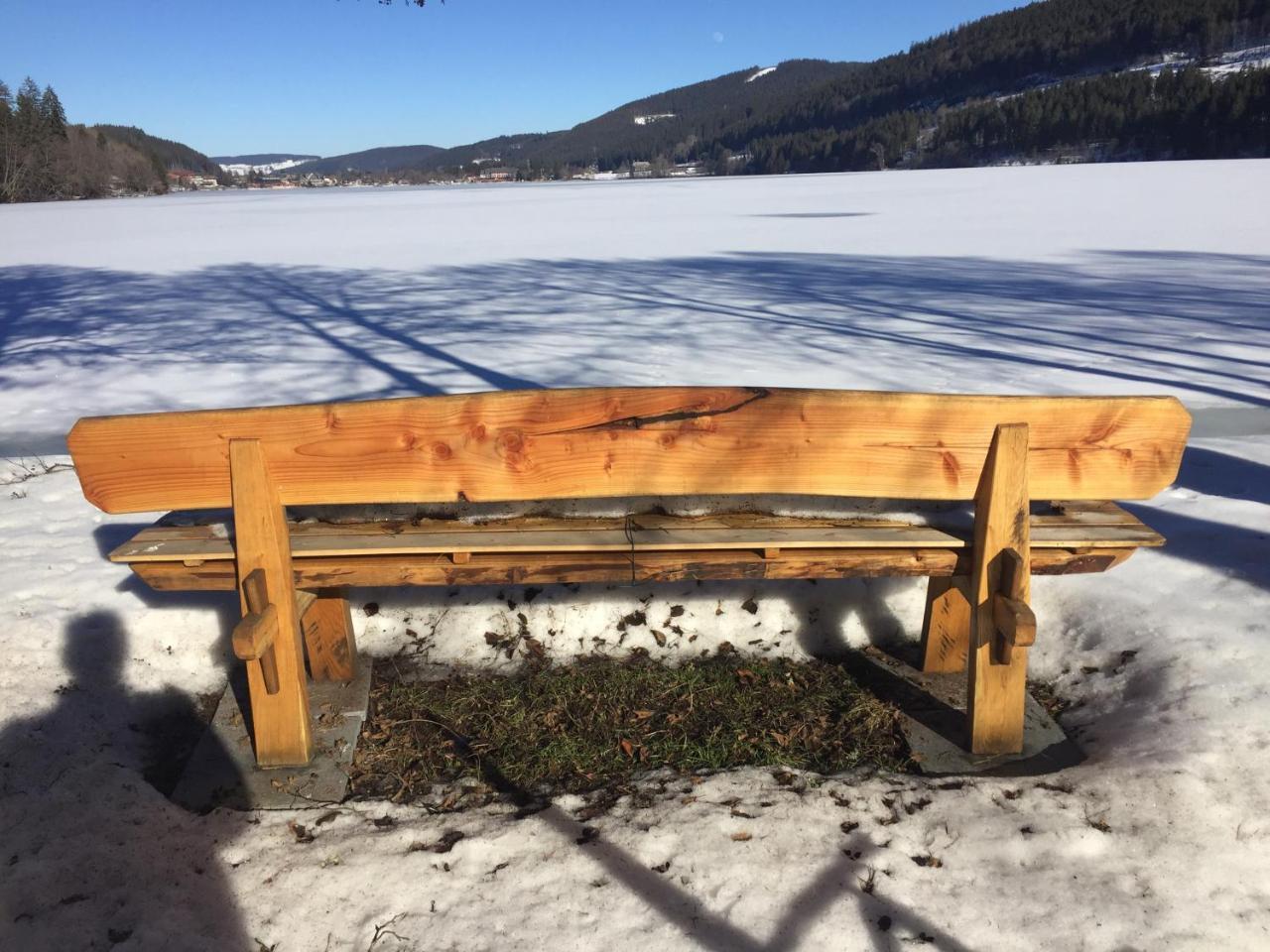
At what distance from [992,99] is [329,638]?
494ft

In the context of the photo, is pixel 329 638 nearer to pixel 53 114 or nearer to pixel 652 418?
pixel 652 418

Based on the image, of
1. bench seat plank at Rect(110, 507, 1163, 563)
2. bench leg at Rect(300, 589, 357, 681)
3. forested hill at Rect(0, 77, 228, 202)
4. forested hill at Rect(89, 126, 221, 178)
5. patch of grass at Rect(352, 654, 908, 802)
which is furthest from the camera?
forested hill at Rect(89, 126, 221, 178)

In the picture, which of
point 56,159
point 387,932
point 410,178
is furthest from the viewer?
point 410,178

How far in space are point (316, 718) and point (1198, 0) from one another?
16461 centimetres

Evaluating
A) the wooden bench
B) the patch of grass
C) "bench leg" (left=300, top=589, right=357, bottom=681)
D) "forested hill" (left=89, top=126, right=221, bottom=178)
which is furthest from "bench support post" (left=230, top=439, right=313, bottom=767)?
"forested hill" (left=89, top=126, right=221, bottom=178)

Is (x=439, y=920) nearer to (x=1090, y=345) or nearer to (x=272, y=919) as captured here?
(x=272, y=919)

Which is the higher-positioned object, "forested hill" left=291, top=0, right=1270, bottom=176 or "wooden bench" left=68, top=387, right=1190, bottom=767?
"forested hill" left=291, top=0, right=1270, bottom=176

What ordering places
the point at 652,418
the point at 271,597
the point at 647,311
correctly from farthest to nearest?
the point at 647,311 < the point at 271,597 < the point at 652,418

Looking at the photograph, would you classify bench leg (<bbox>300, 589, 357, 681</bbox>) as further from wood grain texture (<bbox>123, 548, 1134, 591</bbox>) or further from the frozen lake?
the frozen lake

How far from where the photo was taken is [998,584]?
238cm

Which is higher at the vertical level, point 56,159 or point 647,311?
point 56,159

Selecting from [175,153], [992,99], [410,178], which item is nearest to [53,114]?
[410,178]

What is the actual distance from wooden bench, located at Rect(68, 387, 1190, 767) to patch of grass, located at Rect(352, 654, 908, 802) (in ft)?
1.49

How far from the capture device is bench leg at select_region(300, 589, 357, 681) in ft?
9.66
